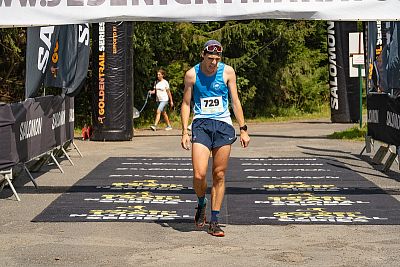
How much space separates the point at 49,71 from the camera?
54.3 feet

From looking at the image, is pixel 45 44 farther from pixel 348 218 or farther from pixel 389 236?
pixel 389 236

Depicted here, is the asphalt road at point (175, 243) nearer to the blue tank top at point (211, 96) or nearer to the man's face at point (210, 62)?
the blue tank top at point (211, 96)

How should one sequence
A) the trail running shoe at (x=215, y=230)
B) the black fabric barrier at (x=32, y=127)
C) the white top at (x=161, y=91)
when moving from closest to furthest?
the trail running shoe at (x=215, y=230)
the black fabric barrier at (x=32, y=127)
the white top at (x=161, y=91)

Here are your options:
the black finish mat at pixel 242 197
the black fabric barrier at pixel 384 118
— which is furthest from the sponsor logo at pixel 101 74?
the black fabric barrier at pixel 384 118

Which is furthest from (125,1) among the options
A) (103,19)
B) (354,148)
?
(354,148)

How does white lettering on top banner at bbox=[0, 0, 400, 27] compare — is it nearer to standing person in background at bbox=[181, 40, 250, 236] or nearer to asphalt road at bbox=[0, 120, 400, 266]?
standing person in background at bbox=[181, 40, 250, 236]

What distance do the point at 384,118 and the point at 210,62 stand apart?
23.2 feet

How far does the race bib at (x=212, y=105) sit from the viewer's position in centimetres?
980

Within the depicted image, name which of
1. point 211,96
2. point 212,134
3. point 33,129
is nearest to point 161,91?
point 33,129

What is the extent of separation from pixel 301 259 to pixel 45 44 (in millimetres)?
8458

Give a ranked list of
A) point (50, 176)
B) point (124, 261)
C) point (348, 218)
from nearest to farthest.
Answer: point (124, 261)
point (348, 218)
point (50, 176)

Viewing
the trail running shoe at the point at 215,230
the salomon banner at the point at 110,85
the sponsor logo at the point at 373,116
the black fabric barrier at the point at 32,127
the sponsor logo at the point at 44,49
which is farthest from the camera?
the salomon banner at the point at 110,85

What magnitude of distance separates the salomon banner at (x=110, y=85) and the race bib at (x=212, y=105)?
13477mm

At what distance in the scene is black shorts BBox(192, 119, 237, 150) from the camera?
9.70 meters
